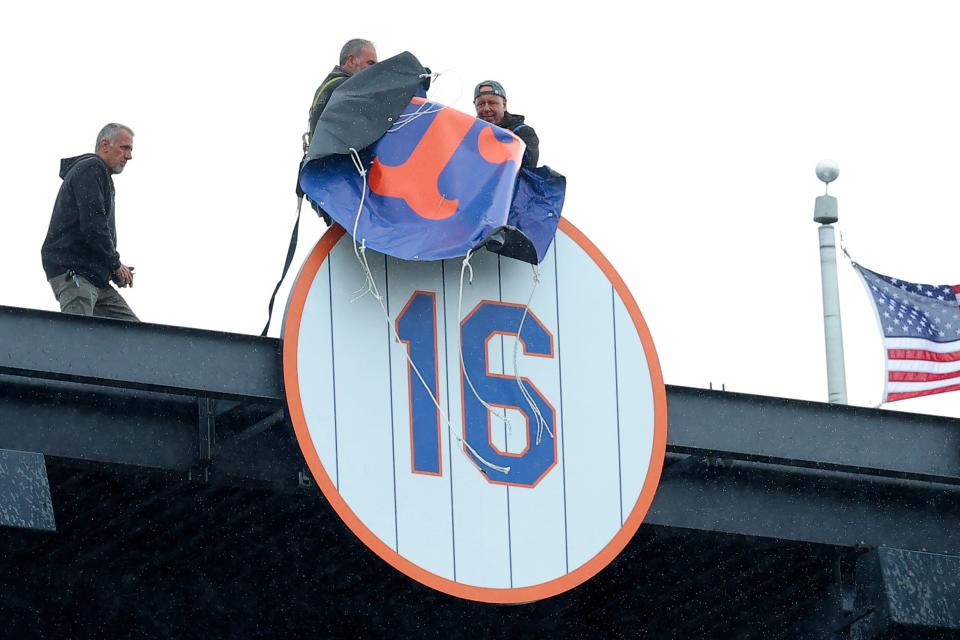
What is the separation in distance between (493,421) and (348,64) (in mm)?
2676

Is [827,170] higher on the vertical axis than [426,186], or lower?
higher

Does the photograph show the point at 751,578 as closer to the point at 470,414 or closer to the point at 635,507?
the point at 635,507

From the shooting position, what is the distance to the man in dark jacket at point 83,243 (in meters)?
12.0

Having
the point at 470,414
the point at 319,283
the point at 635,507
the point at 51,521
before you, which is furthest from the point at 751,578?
the point at 51,521

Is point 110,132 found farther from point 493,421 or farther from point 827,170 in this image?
point 827,170

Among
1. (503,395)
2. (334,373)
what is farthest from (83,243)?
(503,395)

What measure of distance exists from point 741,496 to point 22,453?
16.7 feet

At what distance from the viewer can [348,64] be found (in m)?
12.7

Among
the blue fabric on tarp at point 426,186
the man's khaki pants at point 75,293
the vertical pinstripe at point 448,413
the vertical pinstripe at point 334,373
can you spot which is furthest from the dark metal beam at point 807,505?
the man's khaki pants at point 75,293

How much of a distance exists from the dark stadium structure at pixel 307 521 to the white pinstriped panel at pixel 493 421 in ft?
1.09

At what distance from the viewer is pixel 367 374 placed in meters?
11.6

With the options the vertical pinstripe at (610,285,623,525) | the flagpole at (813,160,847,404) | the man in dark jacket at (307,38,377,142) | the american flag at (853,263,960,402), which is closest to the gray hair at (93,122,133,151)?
the man in dark jacket at (307,38,377,142)

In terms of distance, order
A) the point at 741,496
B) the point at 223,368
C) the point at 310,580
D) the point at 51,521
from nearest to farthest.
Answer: the point at 51,521 → the point at 223,368 → the point at 741,496 → the point at 310,580

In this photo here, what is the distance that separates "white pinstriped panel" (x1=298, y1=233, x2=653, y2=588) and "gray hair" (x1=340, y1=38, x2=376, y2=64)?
1.54 meters
